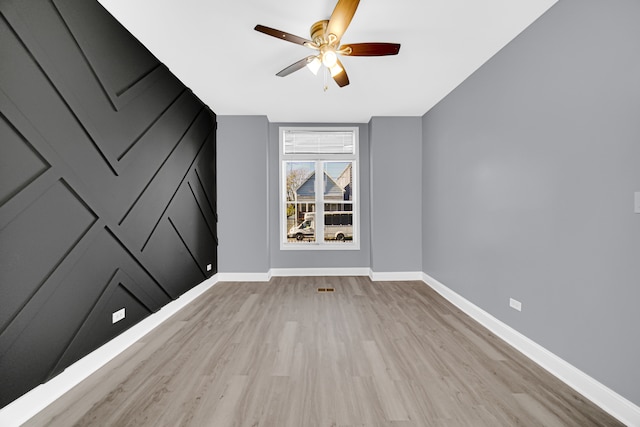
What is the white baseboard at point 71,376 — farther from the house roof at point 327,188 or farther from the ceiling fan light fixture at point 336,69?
the ceiling fan light fixture at point 336,69

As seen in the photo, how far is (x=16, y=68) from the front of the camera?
4.84ft

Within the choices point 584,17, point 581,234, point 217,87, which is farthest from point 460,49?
point 217,87

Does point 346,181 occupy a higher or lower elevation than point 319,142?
lower

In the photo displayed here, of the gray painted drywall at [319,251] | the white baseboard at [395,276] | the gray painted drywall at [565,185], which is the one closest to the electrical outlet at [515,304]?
the gray painted drywall at [565,185]

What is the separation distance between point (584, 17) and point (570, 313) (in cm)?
206

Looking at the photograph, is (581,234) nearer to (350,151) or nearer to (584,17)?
(584,17)

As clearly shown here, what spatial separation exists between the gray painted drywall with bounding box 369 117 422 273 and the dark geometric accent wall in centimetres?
318

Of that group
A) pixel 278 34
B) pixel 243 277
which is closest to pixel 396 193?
pixel 243 277

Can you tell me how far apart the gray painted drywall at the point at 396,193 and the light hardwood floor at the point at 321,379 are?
4.96 feet

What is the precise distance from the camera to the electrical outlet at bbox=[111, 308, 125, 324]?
2.15 metres

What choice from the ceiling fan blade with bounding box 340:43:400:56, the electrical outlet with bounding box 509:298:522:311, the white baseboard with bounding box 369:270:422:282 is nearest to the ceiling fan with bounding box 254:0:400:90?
the ceiling fan blade with bounding box 340:43:400:56

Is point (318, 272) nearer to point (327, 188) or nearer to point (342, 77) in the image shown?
point (327, 188)

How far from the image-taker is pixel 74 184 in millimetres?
1796

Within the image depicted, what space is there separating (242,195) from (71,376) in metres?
3.07
